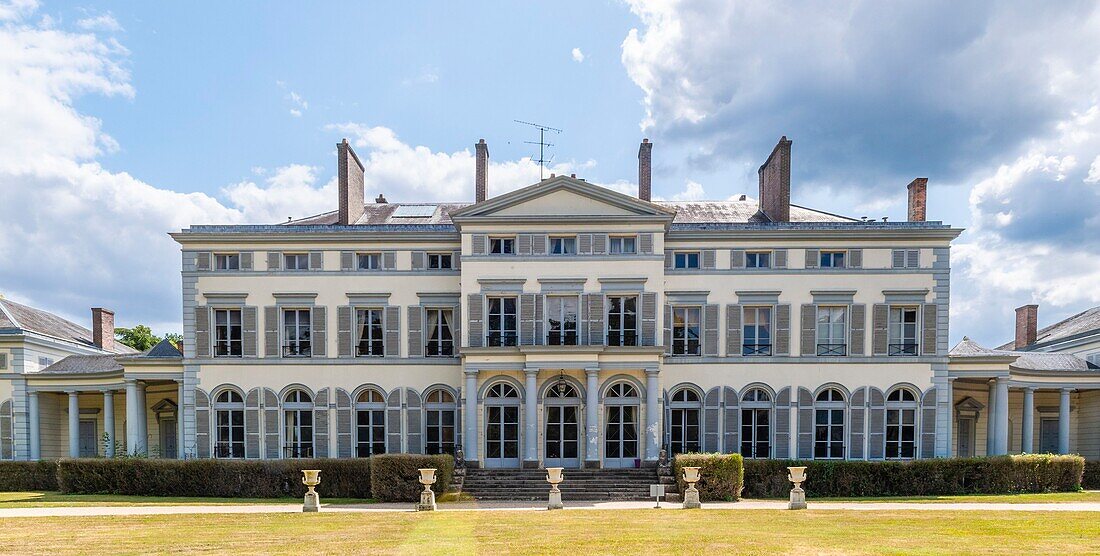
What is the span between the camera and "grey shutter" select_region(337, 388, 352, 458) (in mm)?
26969

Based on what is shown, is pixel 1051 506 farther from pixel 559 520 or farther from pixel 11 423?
pixel 11 423

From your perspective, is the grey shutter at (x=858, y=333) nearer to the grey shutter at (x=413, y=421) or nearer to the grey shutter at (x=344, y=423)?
the grey shutter at (x=413, y=421)

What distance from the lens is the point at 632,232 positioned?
25.9m

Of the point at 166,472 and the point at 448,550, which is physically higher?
the point at 448,550

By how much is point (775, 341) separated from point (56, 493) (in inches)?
1084

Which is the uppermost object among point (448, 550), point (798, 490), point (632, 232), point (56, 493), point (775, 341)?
point (632, 232)

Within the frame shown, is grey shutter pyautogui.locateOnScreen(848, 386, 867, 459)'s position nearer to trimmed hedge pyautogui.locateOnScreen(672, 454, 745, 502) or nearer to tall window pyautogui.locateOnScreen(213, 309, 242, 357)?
trimmed hedge pyautogui.locateOnScreen(672, 454, 745, 502)

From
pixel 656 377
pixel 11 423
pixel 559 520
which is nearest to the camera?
pixel 559 520

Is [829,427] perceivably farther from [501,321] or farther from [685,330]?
[501,321]

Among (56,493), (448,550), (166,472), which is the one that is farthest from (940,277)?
(56,493)

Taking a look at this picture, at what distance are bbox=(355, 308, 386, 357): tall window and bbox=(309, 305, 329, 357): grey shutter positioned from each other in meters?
1.28

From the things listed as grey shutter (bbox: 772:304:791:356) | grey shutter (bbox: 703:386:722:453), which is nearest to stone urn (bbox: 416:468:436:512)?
grey shutter (bbox: 703:386:722:453)

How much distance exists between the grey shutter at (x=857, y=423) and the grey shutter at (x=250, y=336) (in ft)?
78.9

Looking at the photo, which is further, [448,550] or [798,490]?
[798,490]
